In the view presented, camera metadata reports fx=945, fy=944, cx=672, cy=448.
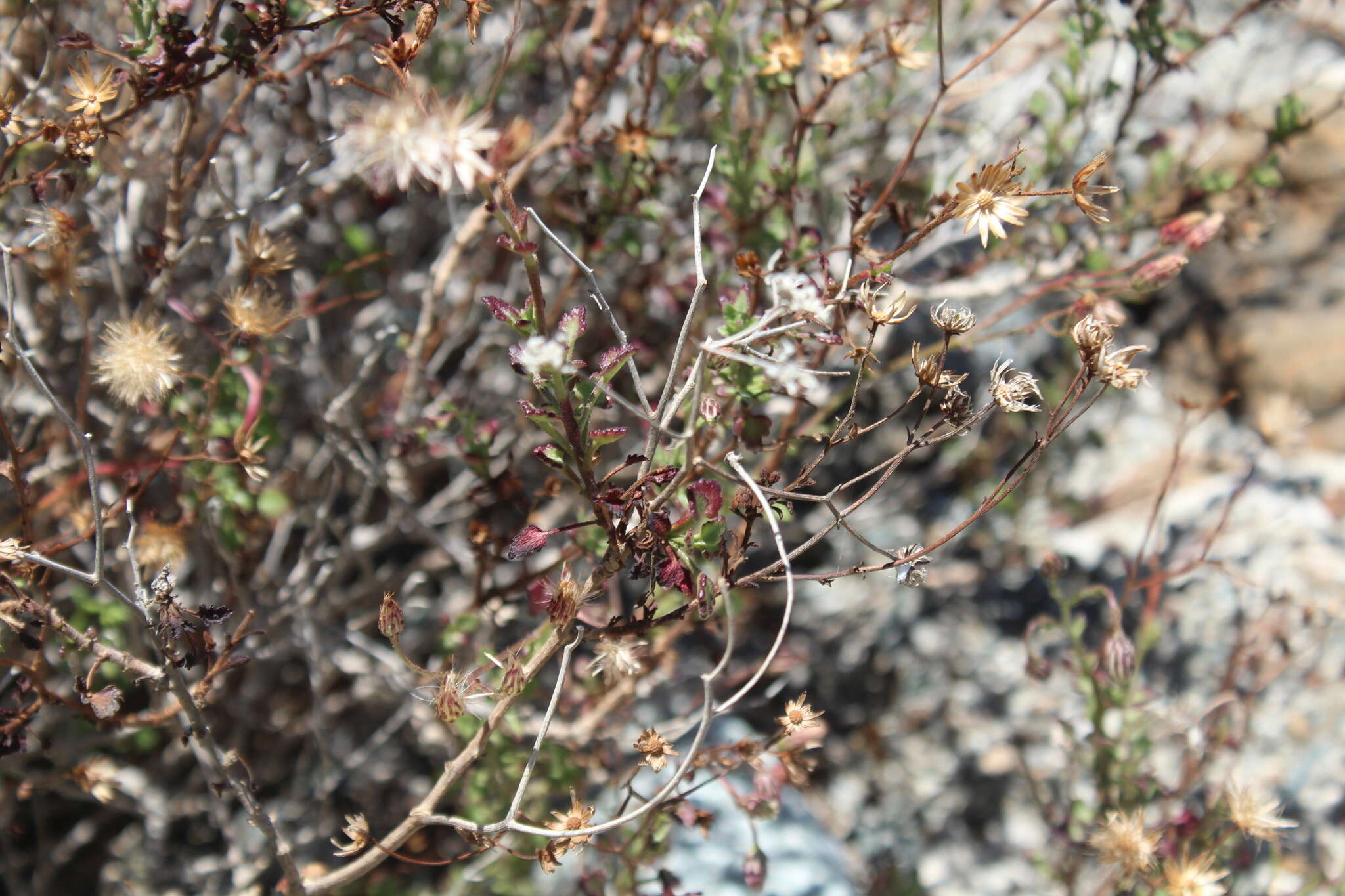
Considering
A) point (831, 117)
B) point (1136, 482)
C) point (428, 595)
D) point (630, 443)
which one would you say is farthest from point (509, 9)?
point (1136, 482)

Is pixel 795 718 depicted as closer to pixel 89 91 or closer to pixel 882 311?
pixel 882 311

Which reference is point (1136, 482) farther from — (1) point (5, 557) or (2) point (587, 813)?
(1) point (5, 557)

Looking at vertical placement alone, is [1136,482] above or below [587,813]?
below

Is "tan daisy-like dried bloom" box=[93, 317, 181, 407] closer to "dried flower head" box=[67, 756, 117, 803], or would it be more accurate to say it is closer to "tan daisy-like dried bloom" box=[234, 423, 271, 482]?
"tan daisy-like dried bloom" box=[234, 423, 271, 482]

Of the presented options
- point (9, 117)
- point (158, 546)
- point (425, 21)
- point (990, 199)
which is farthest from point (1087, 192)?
point (158, 546)

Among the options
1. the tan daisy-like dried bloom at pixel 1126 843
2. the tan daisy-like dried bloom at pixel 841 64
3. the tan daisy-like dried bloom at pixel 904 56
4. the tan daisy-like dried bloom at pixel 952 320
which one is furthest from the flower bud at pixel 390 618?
the tan daisy-like dried bloom at pixel 1126 843

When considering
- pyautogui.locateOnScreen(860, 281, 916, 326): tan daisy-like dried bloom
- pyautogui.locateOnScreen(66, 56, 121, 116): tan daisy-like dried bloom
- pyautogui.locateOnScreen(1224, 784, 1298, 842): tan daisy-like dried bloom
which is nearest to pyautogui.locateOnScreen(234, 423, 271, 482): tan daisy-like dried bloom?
pyautogui.locateOnScreen(66, 56, 121, 116): tan daisy-like dried bloom

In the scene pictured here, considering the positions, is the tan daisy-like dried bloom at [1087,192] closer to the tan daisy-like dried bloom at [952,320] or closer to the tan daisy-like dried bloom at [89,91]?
the tan daisy-like dried bloom at [952,320]
